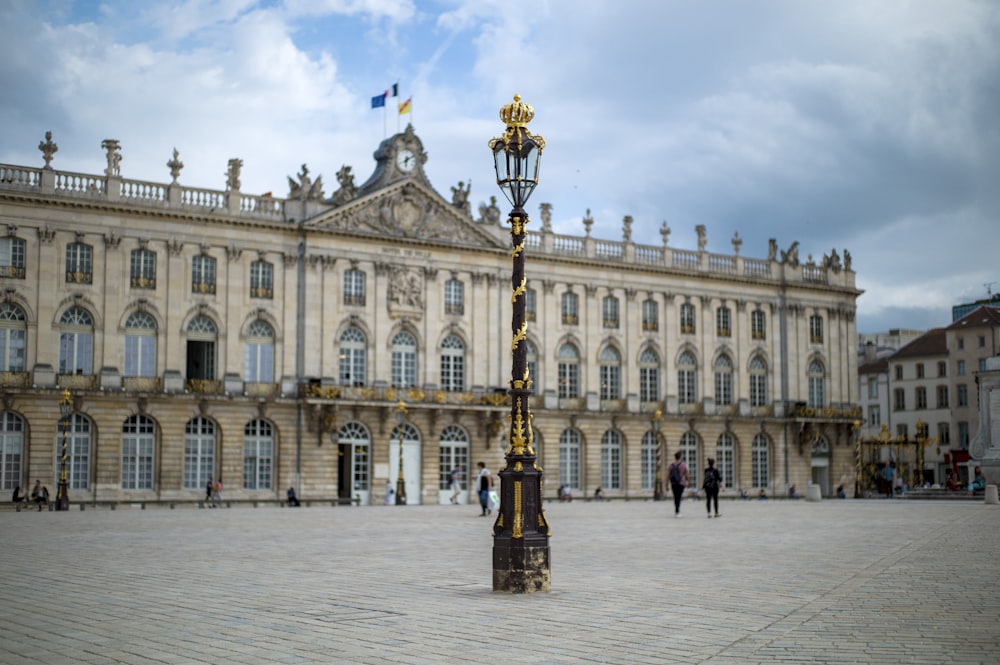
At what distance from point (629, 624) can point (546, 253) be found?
154ft

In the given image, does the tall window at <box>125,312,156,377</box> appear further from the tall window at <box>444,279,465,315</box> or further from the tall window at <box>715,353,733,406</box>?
the tall window at <box>715,353,733,406</box>

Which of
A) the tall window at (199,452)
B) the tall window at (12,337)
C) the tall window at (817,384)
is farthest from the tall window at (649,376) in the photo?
the tall window at (12,337)

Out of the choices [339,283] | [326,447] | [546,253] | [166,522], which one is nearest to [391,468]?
[326,447]

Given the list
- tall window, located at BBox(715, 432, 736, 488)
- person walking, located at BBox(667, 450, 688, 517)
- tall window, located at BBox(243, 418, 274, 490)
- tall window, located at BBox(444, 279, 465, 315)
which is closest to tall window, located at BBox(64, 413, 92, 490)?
tall window, located at BBox(243, 418, 274, 490)

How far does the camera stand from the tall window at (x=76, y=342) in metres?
46.2

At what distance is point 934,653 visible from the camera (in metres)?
8.95

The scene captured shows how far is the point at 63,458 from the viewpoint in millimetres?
41656

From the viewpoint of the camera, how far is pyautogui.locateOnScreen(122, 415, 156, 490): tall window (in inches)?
1845

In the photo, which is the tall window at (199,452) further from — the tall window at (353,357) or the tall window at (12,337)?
the tall window at (12,337)

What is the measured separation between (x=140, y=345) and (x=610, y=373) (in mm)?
22179

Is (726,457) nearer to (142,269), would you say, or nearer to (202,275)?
(202,275)

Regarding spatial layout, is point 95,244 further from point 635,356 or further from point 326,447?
point 635,356

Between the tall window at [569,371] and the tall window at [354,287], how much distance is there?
33.7 ft

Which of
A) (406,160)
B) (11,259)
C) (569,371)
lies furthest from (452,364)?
(11,259)
